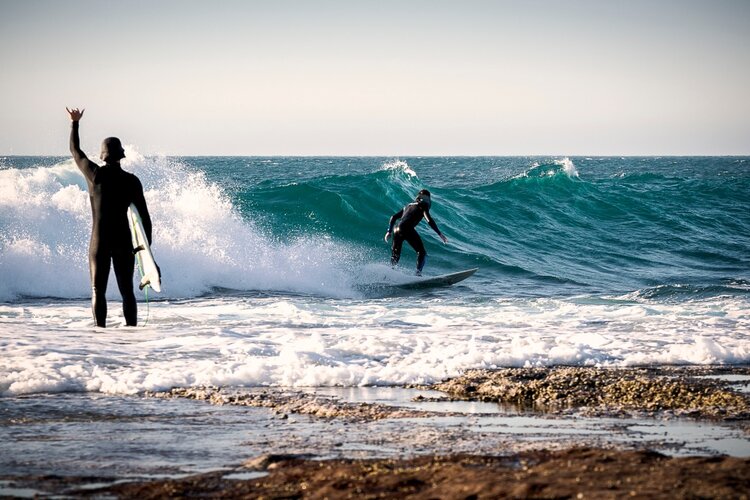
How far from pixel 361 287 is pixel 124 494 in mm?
12901

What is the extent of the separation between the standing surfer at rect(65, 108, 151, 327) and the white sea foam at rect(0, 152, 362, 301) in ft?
19.6

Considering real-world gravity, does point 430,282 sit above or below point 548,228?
below

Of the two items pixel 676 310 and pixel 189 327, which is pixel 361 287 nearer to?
pixel 676 310

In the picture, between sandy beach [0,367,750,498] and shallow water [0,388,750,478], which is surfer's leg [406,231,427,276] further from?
shallow water [0,388,750,478]

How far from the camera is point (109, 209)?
948 cm

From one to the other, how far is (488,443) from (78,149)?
613 cm

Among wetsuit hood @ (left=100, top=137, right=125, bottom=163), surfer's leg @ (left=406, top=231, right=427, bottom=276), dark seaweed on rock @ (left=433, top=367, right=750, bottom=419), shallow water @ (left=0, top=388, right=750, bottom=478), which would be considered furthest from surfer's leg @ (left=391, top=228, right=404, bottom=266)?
shallow water @ (left=0, top=388, right=750, bottom=478)

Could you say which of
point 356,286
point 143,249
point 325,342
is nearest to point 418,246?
point 356,286

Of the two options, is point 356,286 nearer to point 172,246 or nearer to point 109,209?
point 172,246

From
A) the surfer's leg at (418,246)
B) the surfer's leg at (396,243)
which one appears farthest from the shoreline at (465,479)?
the surfer's leg at (396,243)

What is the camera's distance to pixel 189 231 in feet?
60.7

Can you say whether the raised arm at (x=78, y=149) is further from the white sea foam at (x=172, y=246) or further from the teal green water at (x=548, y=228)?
the teal green water at (x=548, y=228)

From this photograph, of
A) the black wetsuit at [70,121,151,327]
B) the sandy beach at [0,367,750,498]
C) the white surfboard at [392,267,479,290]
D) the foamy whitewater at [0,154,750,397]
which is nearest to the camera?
the sandy beach at [0,367,750,498]

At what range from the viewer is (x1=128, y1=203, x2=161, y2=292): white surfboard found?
955cm
